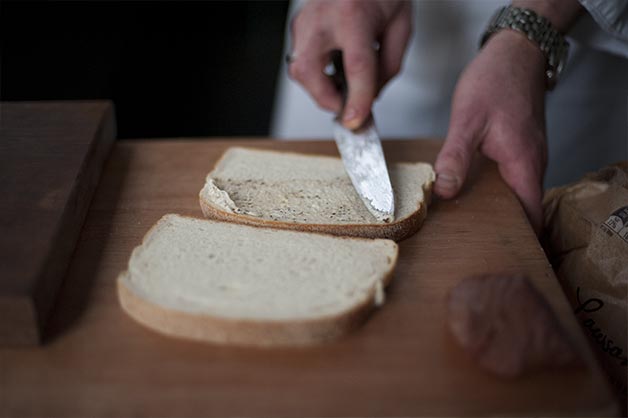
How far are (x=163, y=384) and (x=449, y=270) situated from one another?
2.18ft

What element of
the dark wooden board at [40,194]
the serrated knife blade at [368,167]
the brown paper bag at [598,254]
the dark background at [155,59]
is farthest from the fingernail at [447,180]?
the dark background at [155,59]

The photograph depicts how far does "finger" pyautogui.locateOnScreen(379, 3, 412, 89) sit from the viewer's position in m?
2.24

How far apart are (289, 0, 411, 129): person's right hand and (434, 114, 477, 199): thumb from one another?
27 cm

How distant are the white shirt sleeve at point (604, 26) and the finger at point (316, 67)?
75cm

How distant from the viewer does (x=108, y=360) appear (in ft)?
4.15

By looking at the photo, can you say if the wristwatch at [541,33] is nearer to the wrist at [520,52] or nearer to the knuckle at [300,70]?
the wrist at [520,52]

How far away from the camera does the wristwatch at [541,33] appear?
2.01 metres

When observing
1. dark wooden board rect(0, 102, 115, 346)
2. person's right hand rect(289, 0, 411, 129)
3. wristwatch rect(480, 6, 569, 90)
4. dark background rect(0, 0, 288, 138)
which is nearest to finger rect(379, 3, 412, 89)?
person's right hand rect(289, 0, 411, 129)

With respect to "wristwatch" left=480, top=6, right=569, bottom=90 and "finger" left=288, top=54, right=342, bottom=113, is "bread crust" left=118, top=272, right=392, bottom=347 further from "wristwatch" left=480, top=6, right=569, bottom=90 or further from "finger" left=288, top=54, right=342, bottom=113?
"wristwatch" left=480, top=6, right=569, bottom=90

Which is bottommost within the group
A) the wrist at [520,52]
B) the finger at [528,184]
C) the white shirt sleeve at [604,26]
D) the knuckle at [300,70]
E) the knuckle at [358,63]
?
the finger at [528,184]

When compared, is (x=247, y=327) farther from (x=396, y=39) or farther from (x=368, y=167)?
(x=396, y=39)

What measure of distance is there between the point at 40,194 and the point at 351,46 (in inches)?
38.5

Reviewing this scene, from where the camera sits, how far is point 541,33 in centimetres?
201

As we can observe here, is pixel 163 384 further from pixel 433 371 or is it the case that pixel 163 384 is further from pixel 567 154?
pixel 567 154
